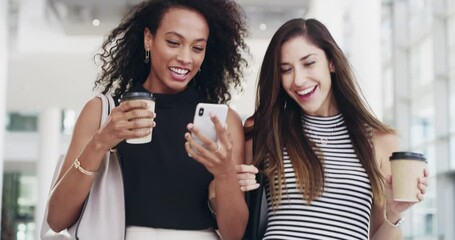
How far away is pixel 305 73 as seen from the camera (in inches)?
73.0

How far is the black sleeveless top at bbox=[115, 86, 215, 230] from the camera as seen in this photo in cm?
173

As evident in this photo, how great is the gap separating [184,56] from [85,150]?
38 centimetres

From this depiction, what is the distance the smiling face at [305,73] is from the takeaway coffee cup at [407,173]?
28cm

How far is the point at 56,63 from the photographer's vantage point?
9367 millimetres

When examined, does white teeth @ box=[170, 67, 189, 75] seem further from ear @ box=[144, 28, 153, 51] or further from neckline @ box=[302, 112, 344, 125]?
neckline @ box=[302, 112, 344, 125]

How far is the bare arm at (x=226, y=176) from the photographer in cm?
153

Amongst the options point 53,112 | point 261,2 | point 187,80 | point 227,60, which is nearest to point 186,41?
point 187,80

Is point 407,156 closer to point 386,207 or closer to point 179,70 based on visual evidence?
point 386,207

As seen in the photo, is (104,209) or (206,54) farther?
(206,54)

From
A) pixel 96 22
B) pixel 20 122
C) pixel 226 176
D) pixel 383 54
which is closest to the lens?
pixel 226 176

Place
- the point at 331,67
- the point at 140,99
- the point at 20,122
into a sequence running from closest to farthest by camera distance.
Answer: the point at 140,99 < the point at 331,67 < the point at 20,122

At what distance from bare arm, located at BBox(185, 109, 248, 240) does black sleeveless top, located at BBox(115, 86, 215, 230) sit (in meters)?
0.05

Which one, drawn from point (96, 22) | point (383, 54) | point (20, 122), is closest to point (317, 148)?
point (96, 22)

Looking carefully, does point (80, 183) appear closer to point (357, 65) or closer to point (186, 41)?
point (186, 41)
